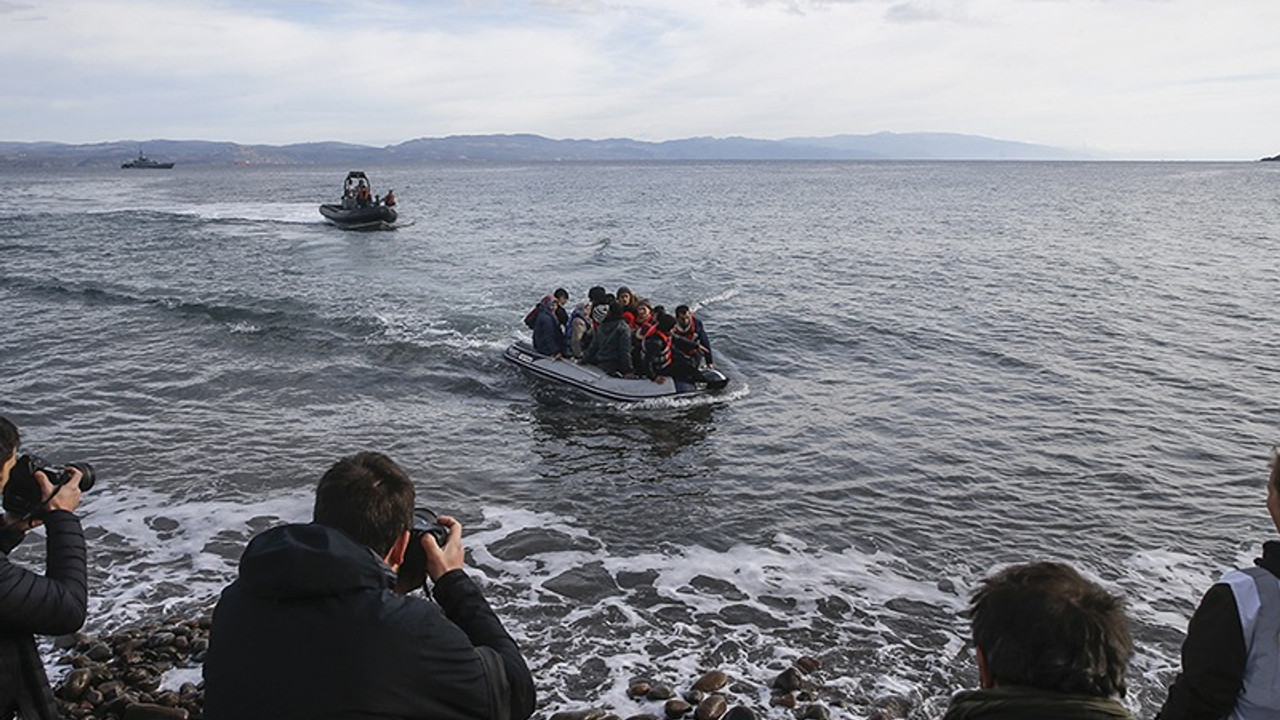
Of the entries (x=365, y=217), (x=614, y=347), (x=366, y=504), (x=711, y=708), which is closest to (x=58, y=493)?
(x=366, y=504)

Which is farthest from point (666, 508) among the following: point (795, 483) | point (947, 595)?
point (947, 595)

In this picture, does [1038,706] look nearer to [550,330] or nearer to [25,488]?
[25,488]

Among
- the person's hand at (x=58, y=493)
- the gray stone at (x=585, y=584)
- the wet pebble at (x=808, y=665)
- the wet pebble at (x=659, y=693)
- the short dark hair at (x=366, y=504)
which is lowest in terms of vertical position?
the gray stone at (x=585, y=584)

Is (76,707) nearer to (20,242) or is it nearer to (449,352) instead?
(449,352)

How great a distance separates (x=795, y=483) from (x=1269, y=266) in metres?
30.1

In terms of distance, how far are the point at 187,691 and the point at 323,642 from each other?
510 centimetres

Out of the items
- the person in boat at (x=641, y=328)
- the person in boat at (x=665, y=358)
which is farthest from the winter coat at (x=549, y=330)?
the person in boat at (x=665, y=358)

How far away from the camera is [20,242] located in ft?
129

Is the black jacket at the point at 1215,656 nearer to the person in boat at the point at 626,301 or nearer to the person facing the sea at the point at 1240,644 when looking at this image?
the person facing the sea at the point at 1240,644

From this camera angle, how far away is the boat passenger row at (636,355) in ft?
50.8

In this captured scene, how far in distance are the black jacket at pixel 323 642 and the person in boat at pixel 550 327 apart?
1422cm

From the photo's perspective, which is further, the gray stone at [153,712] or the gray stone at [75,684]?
the gray stone at [75,684]

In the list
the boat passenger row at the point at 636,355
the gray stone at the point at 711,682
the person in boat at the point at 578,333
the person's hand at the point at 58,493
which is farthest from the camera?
the person in boat at the point at 578,333

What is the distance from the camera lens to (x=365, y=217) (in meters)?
44.2
